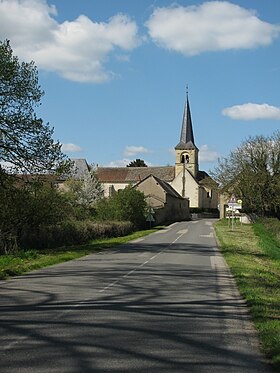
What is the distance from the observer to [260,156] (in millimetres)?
66562

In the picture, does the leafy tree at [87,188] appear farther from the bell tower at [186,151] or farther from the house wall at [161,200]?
the bell tower at [186,151]

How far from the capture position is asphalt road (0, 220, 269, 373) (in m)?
6.75

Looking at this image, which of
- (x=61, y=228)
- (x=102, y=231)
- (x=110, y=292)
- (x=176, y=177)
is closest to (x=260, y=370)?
(x=110, y=292)

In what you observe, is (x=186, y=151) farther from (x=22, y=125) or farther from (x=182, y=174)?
(x=22, y=125)

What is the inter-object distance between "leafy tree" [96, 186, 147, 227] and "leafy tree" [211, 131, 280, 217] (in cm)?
1443

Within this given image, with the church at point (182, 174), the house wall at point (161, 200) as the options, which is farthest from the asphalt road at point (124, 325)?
the church at point (182, 174)

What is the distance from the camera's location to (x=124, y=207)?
177 feet

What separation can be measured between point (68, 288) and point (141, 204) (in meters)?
43.5

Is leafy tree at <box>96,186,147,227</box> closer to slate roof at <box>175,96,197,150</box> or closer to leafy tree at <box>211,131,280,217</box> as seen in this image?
leafy tree at <box>211,131,280,217</box>

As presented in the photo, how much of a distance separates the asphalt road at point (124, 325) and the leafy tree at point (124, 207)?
1401 inches

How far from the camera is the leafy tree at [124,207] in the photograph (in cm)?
5253

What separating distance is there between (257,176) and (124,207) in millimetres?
19240

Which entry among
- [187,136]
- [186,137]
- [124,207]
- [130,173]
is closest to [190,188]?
[186,137]

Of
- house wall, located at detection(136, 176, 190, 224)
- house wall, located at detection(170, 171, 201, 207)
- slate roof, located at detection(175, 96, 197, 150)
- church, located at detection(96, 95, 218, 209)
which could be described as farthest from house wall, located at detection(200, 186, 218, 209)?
house wall, located at detection(136, 176, 190, 224)
